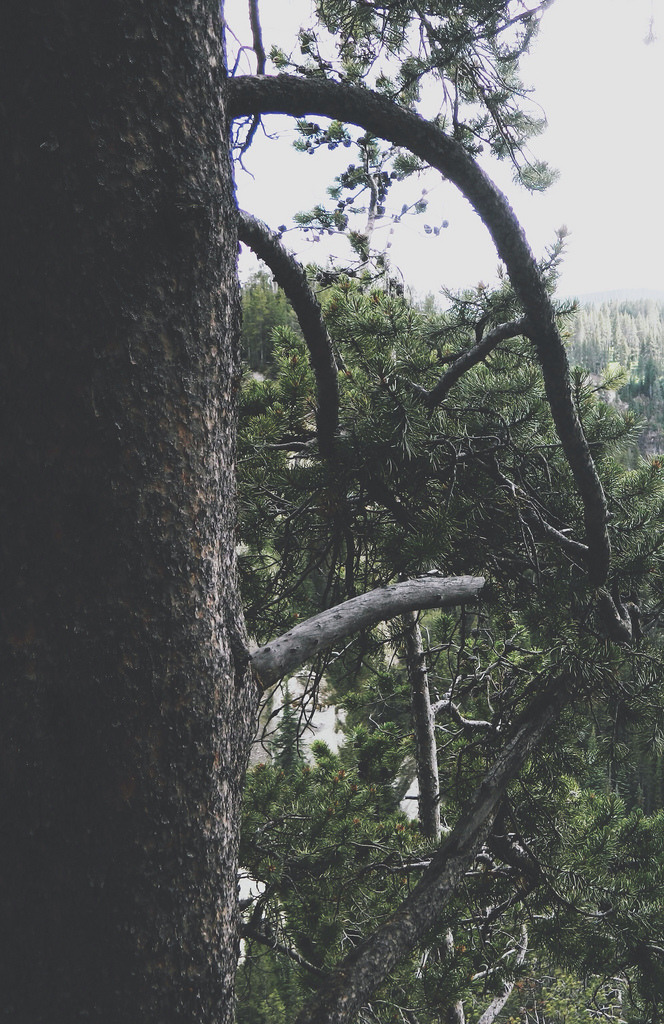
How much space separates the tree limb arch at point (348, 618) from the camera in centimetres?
116

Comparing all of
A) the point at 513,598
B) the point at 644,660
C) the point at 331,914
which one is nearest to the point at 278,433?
the point at 513,598

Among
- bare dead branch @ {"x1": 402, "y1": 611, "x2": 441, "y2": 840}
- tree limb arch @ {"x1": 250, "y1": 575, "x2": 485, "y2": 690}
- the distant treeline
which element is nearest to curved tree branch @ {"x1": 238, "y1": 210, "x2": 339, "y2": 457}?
tree limb arch @ {"x1": 250, "y1": 575, "x2": 485, "y2": 690}

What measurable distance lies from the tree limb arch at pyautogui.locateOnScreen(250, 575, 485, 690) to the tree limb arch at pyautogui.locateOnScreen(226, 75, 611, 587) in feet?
1.71

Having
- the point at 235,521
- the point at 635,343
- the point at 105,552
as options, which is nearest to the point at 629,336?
the point at 635,343

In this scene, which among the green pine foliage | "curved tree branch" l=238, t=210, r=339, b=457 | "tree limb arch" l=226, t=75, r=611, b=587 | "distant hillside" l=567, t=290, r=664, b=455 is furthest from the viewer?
"distant hillside" l=567, t=290, r=664, b=455

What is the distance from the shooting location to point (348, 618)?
53.4 inches

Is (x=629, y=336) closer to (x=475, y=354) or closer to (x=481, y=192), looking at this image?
(x=475, y=354)

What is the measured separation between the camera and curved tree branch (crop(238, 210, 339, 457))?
151 cm

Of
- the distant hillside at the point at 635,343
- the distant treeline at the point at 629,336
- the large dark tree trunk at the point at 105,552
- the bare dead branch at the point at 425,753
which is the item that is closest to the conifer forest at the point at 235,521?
the large dark tree trunk at the point at 105,552

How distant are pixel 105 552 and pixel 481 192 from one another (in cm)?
135

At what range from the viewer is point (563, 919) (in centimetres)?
296

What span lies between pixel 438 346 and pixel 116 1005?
2121 mm

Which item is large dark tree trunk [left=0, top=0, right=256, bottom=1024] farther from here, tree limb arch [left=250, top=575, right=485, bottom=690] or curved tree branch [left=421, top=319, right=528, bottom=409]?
curved tree branch [left=421, top=319, right=528, bottom=409]

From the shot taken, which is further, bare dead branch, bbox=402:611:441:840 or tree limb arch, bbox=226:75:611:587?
bare dead branch, bbox=402:611:441:840
